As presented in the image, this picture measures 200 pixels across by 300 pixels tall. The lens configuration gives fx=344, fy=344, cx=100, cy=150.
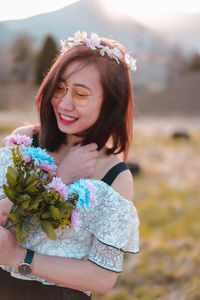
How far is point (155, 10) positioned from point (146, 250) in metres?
3.08

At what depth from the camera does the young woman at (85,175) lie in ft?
5.04

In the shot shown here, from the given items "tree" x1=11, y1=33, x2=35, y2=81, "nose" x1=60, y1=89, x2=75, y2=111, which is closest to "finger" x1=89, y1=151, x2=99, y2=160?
"nose" x1=60, y1=89, x2=75, y2=111

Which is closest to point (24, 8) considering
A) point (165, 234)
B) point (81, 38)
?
point (81, 38)

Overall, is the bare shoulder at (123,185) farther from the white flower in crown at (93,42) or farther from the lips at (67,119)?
the white flower in crown at (93,42)

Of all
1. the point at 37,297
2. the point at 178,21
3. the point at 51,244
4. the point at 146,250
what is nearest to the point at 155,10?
the point at 178,21

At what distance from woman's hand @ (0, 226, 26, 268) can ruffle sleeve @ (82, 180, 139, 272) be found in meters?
0.31

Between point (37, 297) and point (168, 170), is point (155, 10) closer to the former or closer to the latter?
point (37, 297)

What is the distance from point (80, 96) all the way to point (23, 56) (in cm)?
1404

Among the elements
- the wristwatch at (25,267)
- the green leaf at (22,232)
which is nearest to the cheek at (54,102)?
the green leaf at (22,232)

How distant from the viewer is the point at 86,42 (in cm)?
174

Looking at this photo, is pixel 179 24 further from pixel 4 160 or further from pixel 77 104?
pixel 4 160

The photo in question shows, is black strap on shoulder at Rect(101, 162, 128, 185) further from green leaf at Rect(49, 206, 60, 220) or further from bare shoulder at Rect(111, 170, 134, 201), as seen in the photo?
green leaf at Rect(49, 206, 60, 220)

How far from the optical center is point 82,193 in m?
1.43

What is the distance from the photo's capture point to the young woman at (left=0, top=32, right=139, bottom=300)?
1.54 metres
